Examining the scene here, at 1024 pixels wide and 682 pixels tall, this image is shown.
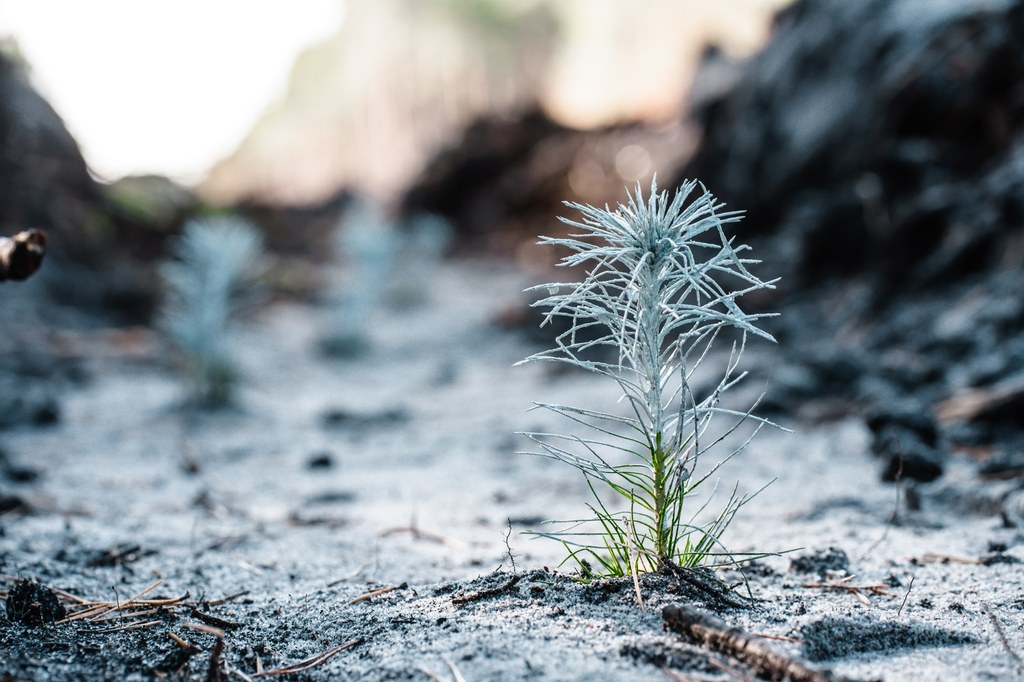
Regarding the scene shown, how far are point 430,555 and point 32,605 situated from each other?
1088 mm

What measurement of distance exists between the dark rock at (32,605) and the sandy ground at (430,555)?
0.15 ft

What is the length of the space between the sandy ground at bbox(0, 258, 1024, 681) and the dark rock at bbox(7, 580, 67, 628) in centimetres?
5

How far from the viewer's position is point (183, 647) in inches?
58.1

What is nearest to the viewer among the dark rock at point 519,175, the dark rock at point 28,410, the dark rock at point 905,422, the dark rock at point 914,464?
the dark rock at point 914,464

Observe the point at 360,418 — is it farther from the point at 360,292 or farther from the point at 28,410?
the point at 360,292

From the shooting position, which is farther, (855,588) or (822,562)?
(822,562)

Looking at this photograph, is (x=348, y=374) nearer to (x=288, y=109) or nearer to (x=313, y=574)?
(x=313, y=574)

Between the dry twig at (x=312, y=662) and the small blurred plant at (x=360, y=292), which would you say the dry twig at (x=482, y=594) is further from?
the small blurred plant at (x=360, y=292)

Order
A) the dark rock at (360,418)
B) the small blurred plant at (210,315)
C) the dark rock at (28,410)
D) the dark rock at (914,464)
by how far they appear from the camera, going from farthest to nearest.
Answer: the small blurred plant at (210,315) → the dark rock at (360,418) → the dark rock at (28,410) → the dark rock at (914,464)

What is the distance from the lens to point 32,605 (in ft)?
5.23

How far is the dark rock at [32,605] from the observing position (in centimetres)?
158

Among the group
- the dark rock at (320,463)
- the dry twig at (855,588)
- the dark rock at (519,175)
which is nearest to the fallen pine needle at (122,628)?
the dry twig at (855,588)

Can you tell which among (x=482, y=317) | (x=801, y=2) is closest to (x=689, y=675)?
(x=482, y=317)

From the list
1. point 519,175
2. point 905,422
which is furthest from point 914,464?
point 519,175
